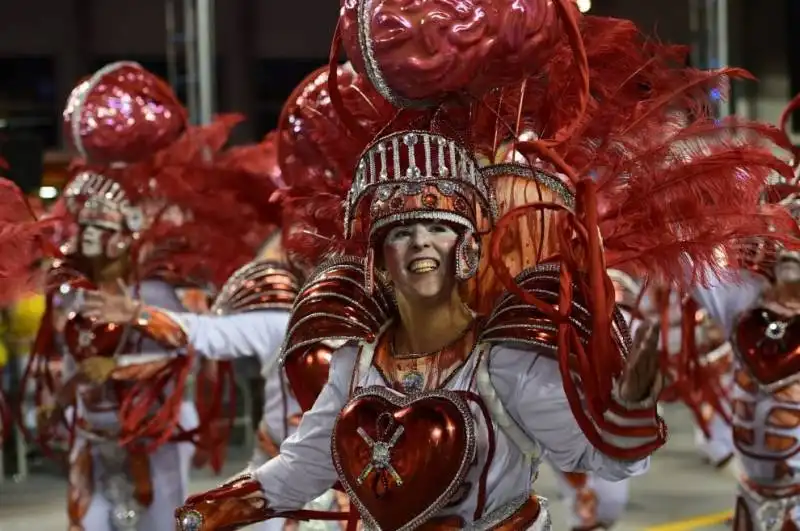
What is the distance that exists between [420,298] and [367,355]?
0.19 m

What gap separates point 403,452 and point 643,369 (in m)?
0.53

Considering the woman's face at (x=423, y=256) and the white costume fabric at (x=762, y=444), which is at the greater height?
the woman's face at (x=423, y=256)

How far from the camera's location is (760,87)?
11477 mm

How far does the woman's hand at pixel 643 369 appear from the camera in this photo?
208 centimetres

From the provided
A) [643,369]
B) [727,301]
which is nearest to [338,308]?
[643,369]

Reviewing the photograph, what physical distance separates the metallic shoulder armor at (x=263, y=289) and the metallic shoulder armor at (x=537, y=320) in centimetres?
207

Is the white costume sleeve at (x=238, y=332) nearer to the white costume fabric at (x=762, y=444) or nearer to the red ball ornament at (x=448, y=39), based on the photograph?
the white costume fabric at (x=762, y=444)

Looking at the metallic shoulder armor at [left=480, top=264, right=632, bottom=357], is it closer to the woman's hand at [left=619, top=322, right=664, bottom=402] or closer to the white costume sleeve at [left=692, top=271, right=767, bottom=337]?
the woman's hand at [left=619, top=322, right=664, bottom=402]

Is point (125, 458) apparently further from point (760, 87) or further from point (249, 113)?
point (760, 87)

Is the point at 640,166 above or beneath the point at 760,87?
above

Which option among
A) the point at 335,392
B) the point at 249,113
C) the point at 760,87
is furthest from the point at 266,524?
the point at 760,87

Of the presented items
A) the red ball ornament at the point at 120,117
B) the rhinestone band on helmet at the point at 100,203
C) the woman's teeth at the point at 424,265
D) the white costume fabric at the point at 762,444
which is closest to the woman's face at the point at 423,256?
the woman's teeth at the point at 424,265

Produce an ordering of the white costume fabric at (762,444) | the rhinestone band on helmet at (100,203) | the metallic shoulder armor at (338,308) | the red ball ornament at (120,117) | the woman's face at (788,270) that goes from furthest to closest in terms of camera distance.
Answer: the red ball ornament at (120,117) → the rhinestone band on helmet at (100,203) → the white costume fabric at (762,444) → the woman's face at (788,270) → the metallic shoulder armor at (338,308)

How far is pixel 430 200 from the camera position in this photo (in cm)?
246
